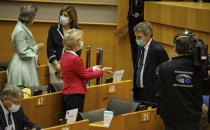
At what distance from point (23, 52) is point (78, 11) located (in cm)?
289

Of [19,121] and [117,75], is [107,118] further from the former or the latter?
[117,75]

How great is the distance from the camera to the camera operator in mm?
3602

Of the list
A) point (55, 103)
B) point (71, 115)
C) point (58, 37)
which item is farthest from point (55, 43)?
point (71, 115)

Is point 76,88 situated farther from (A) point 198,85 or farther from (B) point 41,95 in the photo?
(A) point 198,85

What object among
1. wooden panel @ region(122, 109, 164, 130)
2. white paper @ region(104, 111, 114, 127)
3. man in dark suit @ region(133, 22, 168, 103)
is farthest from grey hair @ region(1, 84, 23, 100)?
man in dark suit @ region(133, 22, 168, 103)

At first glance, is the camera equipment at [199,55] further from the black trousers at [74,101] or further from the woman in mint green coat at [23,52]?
the woman in mint green coat at [23,52]

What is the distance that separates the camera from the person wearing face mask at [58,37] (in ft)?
19.3

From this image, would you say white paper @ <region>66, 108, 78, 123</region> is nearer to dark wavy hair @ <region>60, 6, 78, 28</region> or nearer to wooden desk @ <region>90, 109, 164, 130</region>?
wooden desk @ <region>90, 109, 164, 130</region>

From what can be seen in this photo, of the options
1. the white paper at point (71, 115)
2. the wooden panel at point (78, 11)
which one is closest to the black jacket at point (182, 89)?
the white paper at point (71, 115)

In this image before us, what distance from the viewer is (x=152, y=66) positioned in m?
5.01

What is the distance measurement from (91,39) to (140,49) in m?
3.13

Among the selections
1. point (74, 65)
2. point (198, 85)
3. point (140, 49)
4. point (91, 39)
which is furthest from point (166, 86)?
point (91, 39)

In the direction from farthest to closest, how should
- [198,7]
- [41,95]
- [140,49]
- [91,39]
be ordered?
[91,39]
[198,7]
[140,49]
[41,95]

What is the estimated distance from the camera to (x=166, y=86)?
3.68 m
